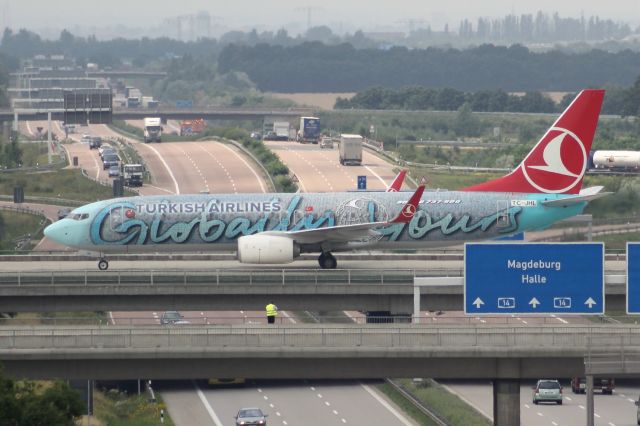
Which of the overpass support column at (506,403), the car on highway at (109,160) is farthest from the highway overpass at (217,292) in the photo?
the car on highway at (109,160)

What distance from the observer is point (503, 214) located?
7900 cm

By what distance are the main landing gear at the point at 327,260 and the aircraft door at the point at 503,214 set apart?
28.4 ft

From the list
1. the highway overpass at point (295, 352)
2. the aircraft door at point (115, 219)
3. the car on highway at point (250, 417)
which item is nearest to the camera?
the highway overpass at point (295, 352)

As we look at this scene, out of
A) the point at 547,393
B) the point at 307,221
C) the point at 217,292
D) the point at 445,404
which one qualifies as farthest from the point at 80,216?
the point at 547,393

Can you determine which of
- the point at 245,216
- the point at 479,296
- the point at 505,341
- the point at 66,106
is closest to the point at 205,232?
the point at 245,216

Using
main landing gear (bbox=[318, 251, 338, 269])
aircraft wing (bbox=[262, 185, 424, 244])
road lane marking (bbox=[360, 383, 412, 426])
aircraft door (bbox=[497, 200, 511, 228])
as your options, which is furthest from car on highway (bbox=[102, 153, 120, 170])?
aircraft door (bbox=[497, 200, 511, 228])

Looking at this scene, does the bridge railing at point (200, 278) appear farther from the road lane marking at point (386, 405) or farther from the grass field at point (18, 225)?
the grass field at point (18, 225)

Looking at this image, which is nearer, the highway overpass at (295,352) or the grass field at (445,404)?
the highway overpass at (295,352)

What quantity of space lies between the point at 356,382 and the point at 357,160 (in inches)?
2947

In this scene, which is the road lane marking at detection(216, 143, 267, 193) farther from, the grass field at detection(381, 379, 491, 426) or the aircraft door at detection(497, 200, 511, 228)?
the grass field at detection(381, 379, 491, 426)

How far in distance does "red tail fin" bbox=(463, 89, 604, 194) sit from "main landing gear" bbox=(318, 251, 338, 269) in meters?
8.27

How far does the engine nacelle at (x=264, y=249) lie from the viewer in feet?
252

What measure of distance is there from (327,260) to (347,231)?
2.60 m

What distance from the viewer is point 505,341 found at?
5478 centimetres
